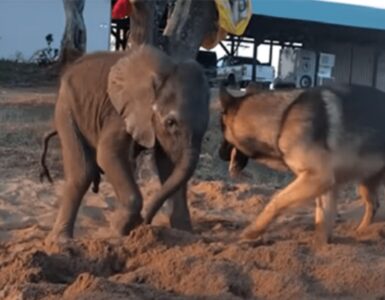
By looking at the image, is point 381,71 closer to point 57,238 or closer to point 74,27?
A: point 74,27

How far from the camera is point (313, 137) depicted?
750 cm

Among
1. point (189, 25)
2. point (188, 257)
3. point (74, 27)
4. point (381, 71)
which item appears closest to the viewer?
point (188, 257)

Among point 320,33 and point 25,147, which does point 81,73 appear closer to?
point 25,147

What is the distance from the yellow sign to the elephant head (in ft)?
13.7

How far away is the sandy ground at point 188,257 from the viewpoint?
18.2 feet

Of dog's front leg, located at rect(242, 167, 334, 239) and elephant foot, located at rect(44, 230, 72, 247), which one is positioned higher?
dog's front leg, located at rect(242, 167, 334, 239)

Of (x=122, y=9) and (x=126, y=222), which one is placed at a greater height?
(x=122, y=9)

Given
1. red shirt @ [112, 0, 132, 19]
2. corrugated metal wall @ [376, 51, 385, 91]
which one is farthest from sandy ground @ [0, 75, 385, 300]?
corrugated metal wall @ [376, 51, 385, 91]

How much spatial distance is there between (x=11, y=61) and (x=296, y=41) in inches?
578

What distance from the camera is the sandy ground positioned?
5.56m

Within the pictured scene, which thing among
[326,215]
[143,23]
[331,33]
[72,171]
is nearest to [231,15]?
[143,23]

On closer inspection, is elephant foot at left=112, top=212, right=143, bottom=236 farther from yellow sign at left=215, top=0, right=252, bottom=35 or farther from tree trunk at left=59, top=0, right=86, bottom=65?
tree trunk at left=59, top=0, right=86, bottom=65

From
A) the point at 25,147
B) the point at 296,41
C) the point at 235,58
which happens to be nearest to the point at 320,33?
the point at 296,41

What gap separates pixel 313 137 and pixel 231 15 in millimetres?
4156
